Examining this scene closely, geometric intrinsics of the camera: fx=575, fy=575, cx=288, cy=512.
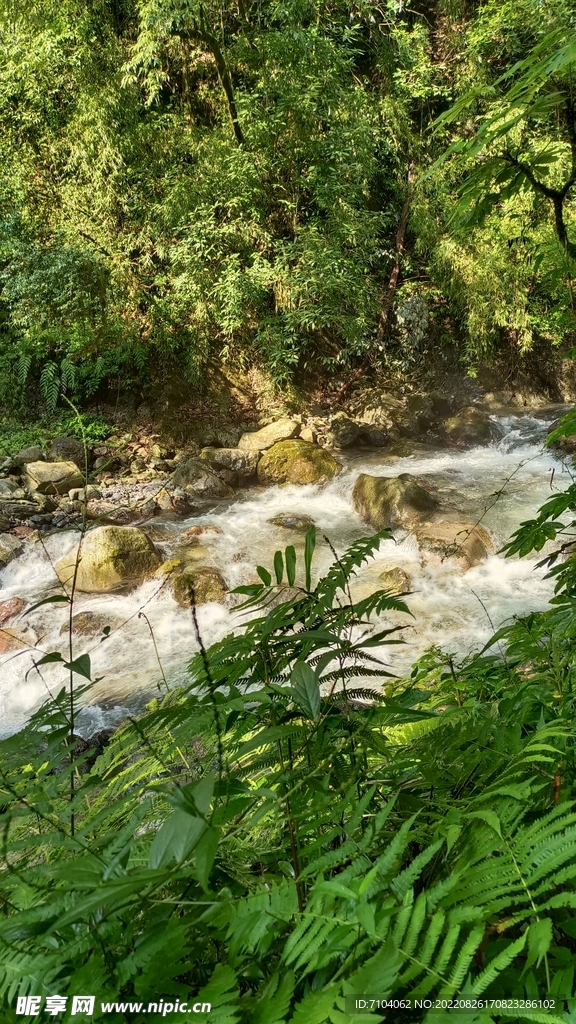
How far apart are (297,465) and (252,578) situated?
2644 mm

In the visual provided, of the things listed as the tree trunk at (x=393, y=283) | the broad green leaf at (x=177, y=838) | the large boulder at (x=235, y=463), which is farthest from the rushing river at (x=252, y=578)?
the tree trunk at (x=393, y=283)

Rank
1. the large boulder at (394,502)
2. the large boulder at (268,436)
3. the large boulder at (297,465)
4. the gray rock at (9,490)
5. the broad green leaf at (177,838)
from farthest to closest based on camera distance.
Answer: the large boulder at (268,436)
the large boulder at (297,465)
the gray rock at (9,490)
the large boulder at (394,502)
the broad green leaf at (177,838)

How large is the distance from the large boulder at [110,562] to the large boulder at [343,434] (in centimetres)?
413

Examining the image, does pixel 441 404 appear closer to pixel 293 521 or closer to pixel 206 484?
pixel 293 521

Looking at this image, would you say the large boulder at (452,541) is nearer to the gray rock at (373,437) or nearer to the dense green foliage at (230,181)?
the gray rock at (373,437)

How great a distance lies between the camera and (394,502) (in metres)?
6.78

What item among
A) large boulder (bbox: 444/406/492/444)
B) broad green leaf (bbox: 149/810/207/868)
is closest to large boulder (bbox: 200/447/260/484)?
large boulder (bbox: 444/406/492/444)

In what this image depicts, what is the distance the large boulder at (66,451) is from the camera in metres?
8.22

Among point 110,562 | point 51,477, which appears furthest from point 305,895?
point 51,477

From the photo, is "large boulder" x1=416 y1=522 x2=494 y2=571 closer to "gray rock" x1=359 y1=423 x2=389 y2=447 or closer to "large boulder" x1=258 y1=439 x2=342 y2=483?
"large boulder" x1=258 y1=439 x2=342 y2=483

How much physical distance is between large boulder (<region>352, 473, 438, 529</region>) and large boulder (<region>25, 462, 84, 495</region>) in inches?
144

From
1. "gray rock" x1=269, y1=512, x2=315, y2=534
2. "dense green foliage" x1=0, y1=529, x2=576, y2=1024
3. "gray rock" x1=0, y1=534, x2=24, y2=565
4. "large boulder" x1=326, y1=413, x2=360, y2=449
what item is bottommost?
"gray rock" x1=269, y1=512, x2=315, y2=534

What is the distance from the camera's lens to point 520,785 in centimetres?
75

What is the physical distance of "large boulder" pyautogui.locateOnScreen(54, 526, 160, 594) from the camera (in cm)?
594
